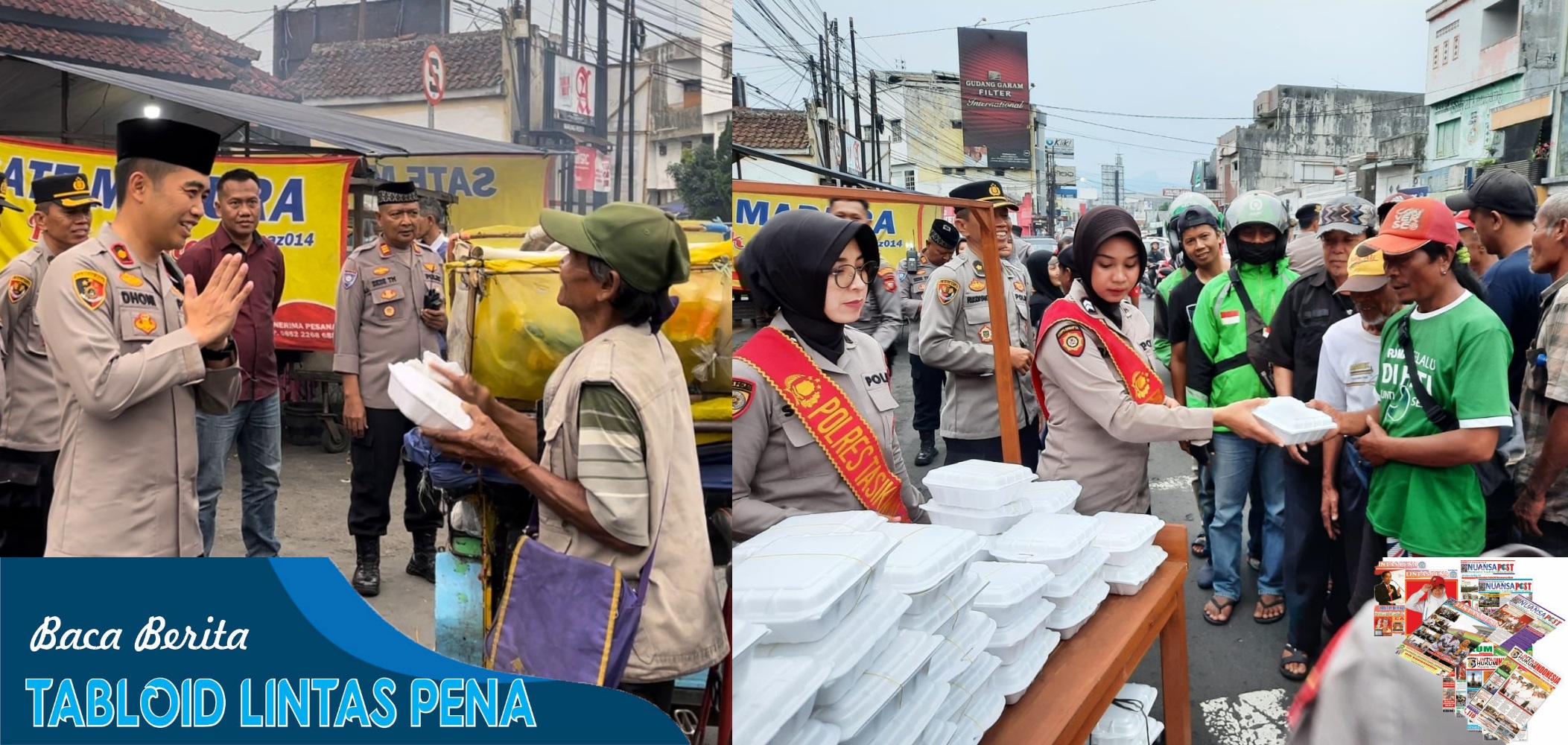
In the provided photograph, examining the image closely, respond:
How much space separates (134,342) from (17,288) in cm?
17

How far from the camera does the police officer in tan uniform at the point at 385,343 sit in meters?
1.36

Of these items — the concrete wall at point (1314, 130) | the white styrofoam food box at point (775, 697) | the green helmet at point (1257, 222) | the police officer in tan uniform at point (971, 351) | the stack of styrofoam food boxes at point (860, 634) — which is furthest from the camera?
the police officer in tan uniform at point (971, 351)

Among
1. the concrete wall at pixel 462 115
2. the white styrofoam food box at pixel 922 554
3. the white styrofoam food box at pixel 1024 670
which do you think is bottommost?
the white styrofoam food box at pixel 1024 670

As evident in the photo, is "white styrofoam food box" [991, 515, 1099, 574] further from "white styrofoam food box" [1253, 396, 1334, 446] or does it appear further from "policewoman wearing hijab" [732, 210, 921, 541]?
"white styrofoam food box" [1253, 396, 1334, 446]

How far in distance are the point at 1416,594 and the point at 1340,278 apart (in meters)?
0.78

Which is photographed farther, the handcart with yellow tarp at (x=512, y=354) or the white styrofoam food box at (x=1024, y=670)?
the white styrofoam food box at (x=1024, y=670)

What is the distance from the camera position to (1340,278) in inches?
101

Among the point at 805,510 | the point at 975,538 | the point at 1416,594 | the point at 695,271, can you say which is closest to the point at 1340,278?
the point at 1416,594

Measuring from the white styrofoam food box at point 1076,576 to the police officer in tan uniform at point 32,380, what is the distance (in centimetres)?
177

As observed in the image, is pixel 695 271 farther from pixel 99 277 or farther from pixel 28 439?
pixel 28 439

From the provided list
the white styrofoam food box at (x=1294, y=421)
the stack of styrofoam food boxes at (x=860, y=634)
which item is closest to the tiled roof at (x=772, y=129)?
the stack of styrofoam food boxes at (x=860, y=634)

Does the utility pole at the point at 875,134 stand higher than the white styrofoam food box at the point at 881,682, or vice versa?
the utility pole at the point at 875,134

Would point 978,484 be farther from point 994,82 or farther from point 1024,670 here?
point 994,82

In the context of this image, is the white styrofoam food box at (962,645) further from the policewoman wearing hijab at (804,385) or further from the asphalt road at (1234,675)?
the asphalt road at (1234,675)
